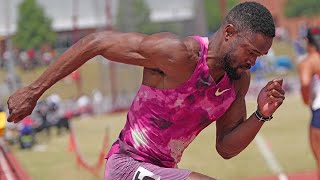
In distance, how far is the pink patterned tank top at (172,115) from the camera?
4238mm

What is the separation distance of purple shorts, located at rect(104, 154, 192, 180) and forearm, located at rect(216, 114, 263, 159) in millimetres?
472

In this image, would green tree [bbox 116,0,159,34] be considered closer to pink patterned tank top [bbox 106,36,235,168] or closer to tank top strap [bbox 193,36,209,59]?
pink patterned tank top [bbox 106,36,235,168]

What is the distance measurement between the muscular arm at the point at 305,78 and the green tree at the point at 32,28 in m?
17.0

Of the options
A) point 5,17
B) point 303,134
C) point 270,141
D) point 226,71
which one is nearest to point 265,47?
point 226,71

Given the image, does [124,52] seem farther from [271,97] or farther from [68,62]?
[271,97]

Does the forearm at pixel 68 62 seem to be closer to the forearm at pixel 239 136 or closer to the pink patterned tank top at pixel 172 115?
the pink patterned tank top at pixel 172 115

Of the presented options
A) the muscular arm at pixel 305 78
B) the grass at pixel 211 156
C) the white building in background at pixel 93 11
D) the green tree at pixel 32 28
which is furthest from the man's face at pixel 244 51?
the white building in background at pixel 93 11

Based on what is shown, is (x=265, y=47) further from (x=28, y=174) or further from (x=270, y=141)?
(x=270, y=141)

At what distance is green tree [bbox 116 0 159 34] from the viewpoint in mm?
26844

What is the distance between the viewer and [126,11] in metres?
27.3

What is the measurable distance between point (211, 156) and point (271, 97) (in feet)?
34.3

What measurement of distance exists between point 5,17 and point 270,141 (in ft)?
34.6

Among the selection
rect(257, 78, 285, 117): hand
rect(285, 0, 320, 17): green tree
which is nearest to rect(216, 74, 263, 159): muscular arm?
rect(257, 78, 285, 117): hand

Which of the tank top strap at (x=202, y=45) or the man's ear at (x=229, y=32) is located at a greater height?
the man's ear at (x=229, y=32)
